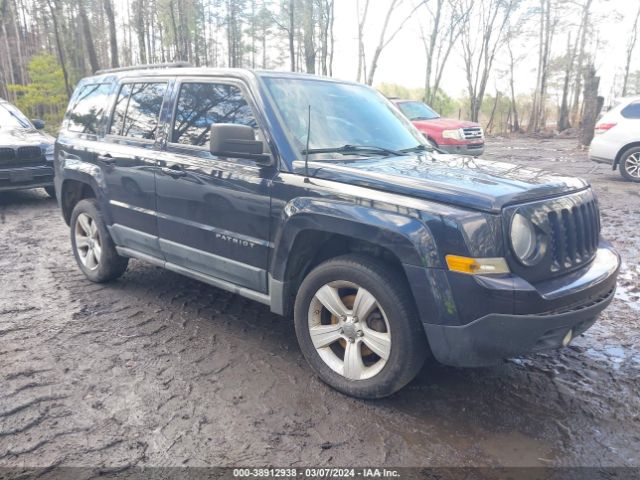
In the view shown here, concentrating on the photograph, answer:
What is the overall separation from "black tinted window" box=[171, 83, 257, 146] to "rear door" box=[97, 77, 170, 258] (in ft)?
0.84

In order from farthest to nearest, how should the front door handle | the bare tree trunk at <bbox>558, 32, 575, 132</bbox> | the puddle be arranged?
the bare tree trunk at <bbox>558, 32, 575, 132</bbox>
the puddle
the front door handle

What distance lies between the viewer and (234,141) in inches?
126

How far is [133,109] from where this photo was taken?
444cm

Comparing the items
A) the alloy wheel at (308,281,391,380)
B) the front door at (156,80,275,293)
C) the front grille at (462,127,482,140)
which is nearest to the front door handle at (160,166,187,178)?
the front door at (156,80,275,293)

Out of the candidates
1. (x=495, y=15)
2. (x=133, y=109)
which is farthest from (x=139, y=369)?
(x=495, y=15)

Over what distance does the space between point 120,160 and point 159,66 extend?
3.24ft

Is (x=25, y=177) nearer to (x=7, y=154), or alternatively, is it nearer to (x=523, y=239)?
(x=7, y=154)

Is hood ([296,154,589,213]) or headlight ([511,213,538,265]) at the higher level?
hood ([296,154,589,213])

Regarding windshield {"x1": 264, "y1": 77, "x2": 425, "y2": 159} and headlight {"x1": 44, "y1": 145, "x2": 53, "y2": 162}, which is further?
headlight {"x1": 44, "y1": 145, "x2": 53, "y2": 162}

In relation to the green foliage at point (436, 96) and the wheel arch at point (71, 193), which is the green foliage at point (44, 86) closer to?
the green foliage at point (436, 96)

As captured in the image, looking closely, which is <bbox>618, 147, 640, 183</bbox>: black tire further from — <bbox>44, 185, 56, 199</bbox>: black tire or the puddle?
<bbox>44, 185, 56, 199</bbox>: black tire

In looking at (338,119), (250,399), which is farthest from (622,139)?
(250,399)

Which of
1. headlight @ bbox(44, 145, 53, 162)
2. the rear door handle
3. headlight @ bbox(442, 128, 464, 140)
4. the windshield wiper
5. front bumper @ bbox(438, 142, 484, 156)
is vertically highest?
the windshield wiper

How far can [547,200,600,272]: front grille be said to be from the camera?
280cm
